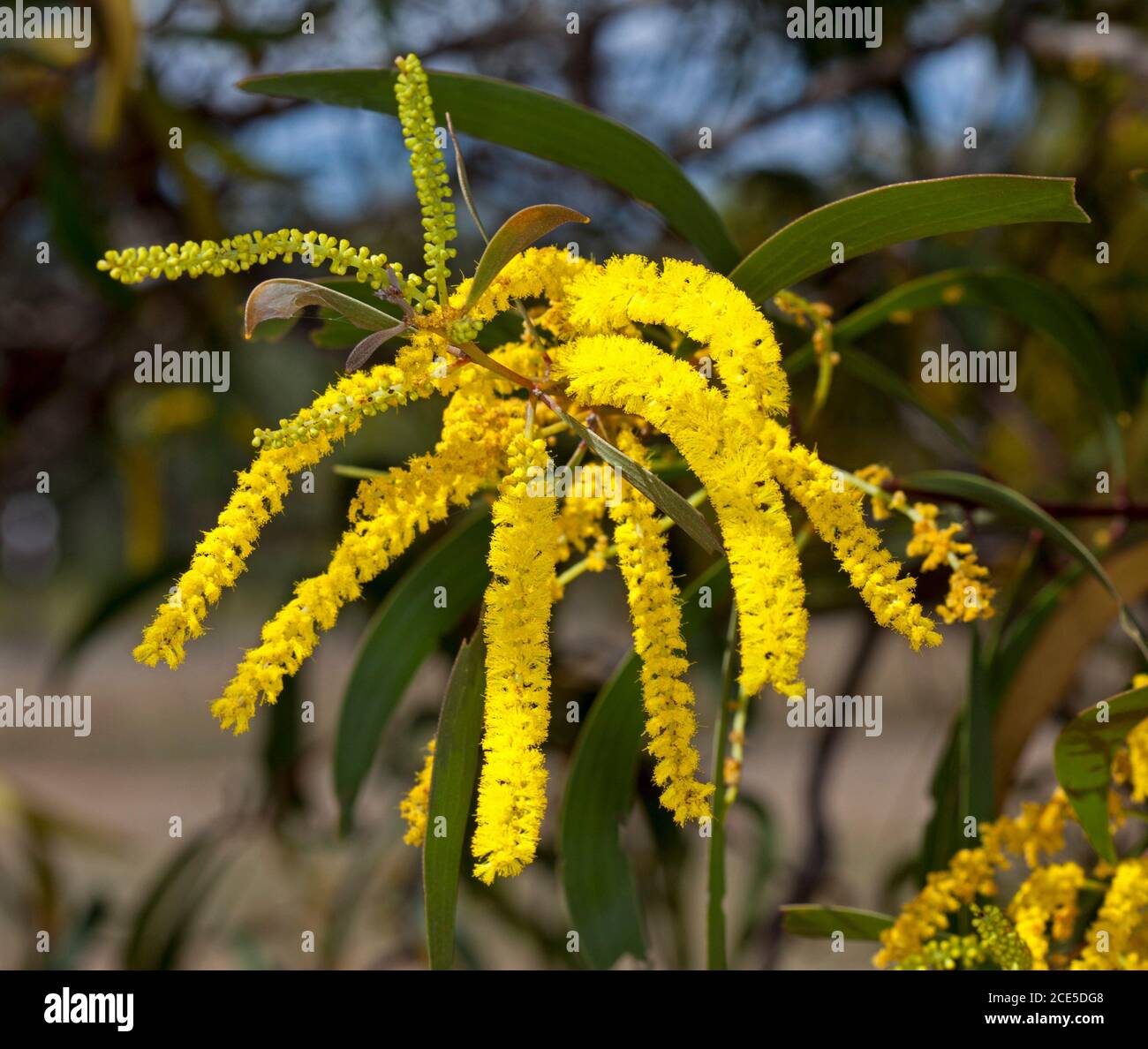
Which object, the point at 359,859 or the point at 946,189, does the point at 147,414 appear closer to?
the point at 359,859

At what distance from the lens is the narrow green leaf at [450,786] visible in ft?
2.14

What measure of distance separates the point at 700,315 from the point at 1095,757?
0.44 meters

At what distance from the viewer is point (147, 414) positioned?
223 centimetres

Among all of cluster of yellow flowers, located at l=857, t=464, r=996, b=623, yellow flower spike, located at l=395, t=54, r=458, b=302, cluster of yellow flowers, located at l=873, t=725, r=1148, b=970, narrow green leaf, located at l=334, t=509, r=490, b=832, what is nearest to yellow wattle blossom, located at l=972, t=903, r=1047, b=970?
cluster of yellow flowers, located at l=873, t=725, r=1148, b=970

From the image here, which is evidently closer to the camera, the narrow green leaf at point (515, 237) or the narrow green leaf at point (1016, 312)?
the narrow green leaf at point (515, 237)

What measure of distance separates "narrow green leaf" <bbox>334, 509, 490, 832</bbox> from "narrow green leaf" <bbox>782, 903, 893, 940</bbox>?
361 mm

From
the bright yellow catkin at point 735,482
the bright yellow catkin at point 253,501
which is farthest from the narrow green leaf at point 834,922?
the bright yellow catkin at point 253,501

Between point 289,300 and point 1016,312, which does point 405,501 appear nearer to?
point 289,300

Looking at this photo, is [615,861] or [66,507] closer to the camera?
[615,861]

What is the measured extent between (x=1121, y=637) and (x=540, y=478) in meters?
1.60

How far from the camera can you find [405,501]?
1.95 feet

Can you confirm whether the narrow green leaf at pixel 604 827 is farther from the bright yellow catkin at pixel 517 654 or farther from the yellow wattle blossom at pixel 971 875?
the bright yellow catkin at pixel 517 654

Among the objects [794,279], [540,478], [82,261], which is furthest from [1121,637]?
[82,261]

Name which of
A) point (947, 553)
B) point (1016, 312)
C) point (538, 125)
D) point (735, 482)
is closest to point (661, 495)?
point (735, 482)
